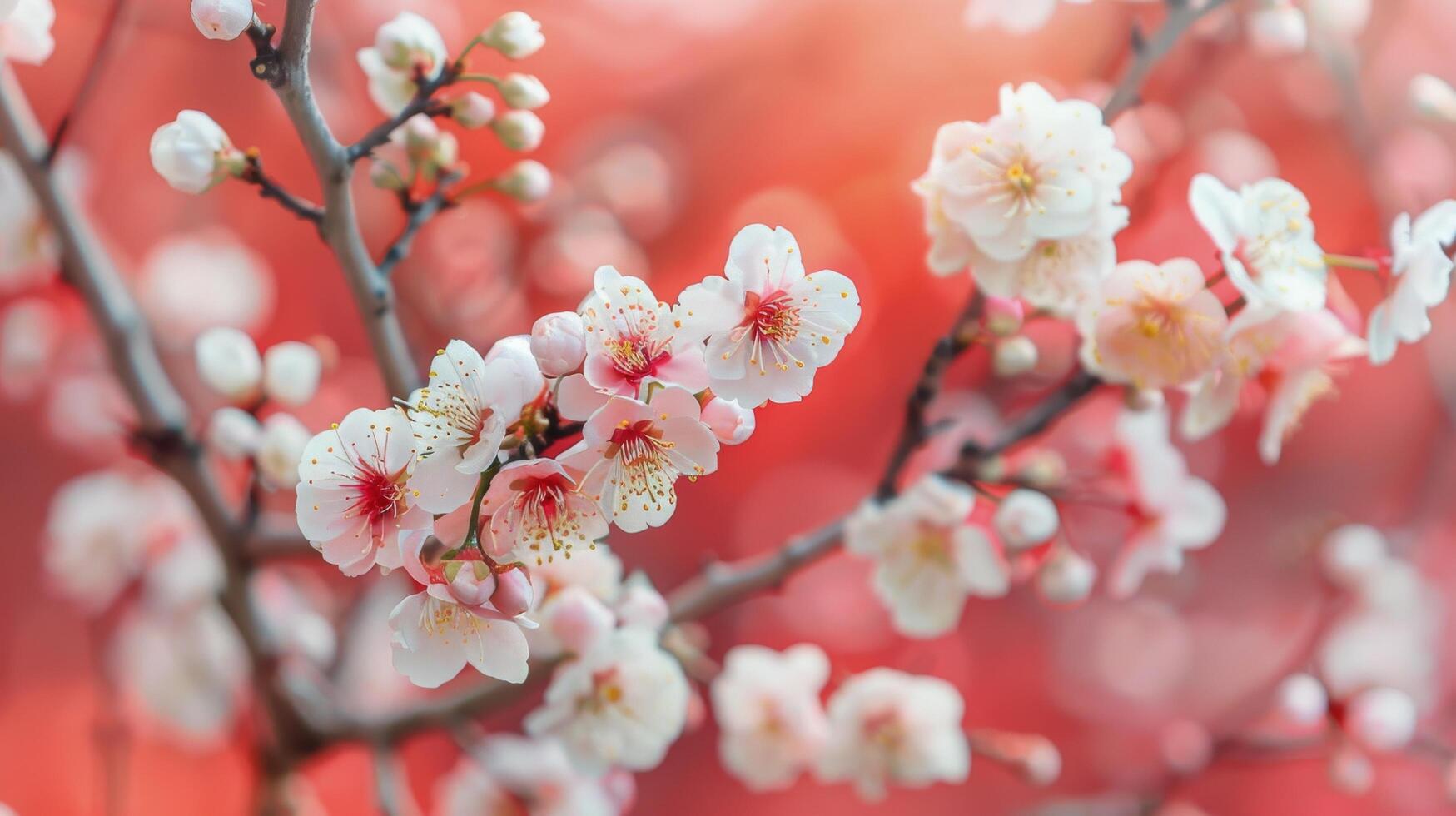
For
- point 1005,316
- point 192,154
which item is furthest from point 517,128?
point 1005,316

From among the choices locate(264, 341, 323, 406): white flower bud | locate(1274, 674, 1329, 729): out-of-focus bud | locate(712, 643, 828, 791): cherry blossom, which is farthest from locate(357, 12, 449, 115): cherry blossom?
locate(1274, 674, 1329, 729): out-of-focus bud

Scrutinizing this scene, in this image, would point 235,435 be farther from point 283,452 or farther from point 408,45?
point 408,45

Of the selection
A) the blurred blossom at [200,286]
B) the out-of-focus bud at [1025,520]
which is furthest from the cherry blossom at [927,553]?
the blurred blossom at [200,286]

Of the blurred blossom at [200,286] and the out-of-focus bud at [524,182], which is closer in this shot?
the out-of-focus bud at [524,182]

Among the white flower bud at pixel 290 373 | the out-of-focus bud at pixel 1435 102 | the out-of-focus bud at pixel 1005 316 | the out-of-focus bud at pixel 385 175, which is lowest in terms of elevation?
the out-of-focus bud at pixel 1005 316

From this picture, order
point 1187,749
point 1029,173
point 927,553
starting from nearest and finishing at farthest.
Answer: point 1029,173
point 927,553
point 1187,749

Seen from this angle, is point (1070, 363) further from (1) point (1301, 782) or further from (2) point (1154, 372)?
(1) point (1301, 782)

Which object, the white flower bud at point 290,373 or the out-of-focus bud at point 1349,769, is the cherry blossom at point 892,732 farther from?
the white flower bud at point 290,373
